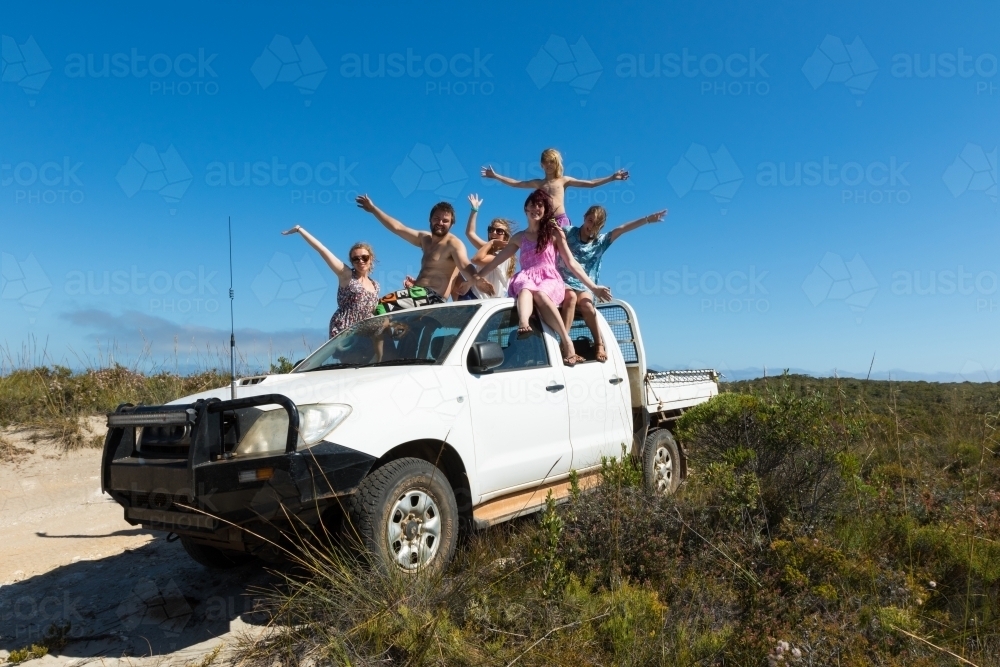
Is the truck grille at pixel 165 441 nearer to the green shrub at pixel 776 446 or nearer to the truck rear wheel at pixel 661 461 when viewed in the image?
the green shrub at pixel 776 446

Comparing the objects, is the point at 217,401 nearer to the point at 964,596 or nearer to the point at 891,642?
the point at 891,642

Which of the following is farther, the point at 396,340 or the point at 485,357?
the point at 396,340

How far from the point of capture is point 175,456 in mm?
3854

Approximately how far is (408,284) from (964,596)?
5.11m

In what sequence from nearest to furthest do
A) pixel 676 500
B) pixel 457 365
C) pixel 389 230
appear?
pixel 457 365 < pixel 676 500 < pixel 389 230

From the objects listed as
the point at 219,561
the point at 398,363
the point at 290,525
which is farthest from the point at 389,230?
the point at 290,525

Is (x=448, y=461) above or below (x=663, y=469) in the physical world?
above

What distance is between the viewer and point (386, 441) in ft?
12.7

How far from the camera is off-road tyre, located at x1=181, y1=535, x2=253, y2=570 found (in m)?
A: 4.88

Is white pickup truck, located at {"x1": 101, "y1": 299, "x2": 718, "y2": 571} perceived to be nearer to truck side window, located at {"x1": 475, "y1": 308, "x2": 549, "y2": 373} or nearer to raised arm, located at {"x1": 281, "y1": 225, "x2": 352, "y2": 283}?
truck side window, located at {"x1": 475, "y1": 308, "x2": 549, "y2": 373}

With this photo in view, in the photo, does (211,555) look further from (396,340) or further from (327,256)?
(327,256)

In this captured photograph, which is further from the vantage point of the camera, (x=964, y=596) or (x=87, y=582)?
(x=87, y=582)

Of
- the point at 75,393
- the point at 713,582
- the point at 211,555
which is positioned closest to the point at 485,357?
the point at 713,582

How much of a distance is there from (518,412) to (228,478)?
2.04 metres
